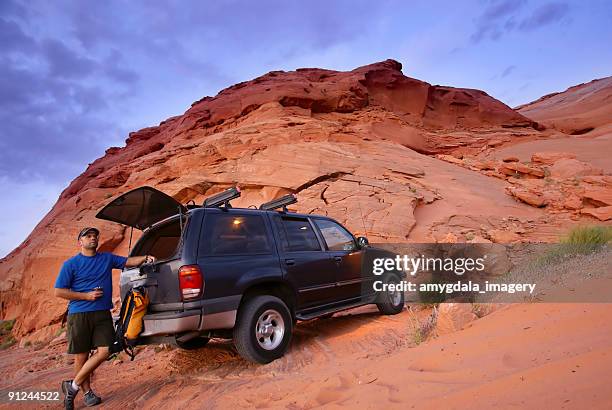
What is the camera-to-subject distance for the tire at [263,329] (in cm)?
474

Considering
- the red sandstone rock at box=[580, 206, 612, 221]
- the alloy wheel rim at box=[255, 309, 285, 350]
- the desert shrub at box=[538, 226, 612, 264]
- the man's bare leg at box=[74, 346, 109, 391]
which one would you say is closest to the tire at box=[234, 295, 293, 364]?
the alloy wheel rim at box=[255, 309, 285, 350]

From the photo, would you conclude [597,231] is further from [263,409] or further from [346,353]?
[263,409]

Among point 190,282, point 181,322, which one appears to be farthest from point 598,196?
point 181,322

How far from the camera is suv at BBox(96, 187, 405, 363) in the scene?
177 inches

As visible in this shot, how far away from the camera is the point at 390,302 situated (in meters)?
7.04

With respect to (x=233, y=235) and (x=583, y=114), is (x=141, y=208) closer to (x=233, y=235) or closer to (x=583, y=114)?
(x=233, y=235)

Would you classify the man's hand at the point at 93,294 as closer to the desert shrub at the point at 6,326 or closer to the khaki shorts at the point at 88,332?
the khaki shorts at the point at 88,332

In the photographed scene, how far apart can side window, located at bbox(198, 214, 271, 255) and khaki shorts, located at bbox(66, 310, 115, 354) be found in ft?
4.09

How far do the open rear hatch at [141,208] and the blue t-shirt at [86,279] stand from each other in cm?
82

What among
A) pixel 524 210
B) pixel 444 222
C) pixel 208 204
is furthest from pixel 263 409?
pixel 524 210

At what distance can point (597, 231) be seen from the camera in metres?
7.01

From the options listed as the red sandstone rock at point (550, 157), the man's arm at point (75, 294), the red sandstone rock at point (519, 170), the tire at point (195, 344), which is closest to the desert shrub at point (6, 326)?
the tire at point (195, 344)

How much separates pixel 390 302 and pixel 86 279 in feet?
15.5

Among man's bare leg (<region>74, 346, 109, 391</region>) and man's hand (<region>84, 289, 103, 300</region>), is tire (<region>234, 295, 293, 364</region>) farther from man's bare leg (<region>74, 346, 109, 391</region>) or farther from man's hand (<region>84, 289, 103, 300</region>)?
man's hand (<region>84, 289, 103, 300</region>)
